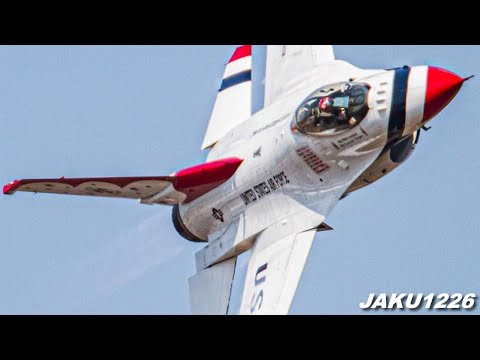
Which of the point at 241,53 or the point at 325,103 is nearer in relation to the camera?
the point at 325,103

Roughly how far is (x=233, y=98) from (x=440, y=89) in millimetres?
7486

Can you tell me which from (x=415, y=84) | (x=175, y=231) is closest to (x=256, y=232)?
(x=175, y=231)

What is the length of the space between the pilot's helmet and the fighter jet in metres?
0.02

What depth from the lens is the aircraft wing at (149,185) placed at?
97.6 ft

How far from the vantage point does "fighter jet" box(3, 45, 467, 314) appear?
27047 mm

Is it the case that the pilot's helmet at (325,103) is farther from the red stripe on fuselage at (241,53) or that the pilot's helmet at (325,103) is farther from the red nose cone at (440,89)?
the red stripe on fuselage at (241,53)

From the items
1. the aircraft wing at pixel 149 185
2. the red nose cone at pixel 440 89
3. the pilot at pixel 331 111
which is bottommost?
the aircraft wing at pixel 149 185

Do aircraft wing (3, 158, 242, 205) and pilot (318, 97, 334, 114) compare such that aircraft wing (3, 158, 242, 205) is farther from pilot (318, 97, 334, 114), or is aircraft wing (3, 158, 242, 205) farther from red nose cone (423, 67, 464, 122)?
red nose cone (423, 67, 464, 122)

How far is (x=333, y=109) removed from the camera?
89.7ft

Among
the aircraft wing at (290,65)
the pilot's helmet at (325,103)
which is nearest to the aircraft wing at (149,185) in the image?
the aircraft wing at (290,65)

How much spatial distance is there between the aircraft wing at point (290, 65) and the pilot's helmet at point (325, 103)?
3038 millimetres

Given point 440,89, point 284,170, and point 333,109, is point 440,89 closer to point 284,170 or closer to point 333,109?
point 333,109

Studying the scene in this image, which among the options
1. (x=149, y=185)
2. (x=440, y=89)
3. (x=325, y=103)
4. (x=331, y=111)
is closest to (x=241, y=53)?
(x=149, y=185)

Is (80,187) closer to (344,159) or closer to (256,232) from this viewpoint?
(256,232)
